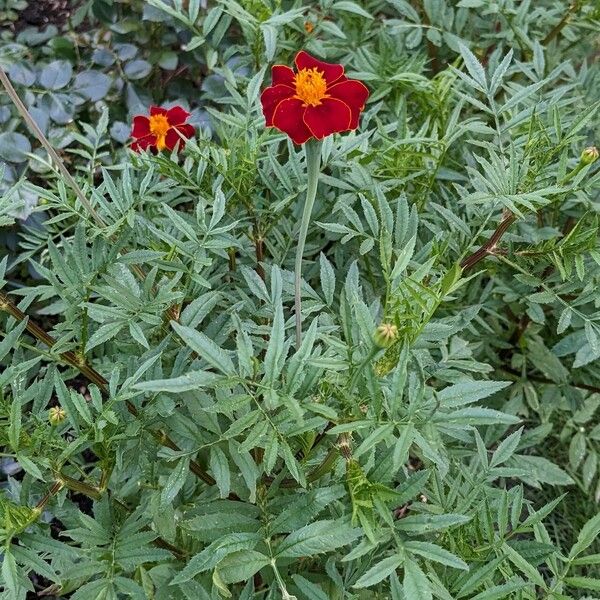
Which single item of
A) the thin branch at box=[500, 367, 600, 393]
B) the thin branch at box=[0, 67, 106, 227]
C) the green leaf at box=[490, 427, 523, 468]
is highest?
the thin branch at box=[0, 67, 106, 227]

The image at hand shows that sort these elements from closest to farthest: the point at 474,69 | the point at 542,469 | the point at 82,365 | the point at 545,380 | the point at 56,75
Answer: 1. the point at 82,365
2. the point at 474,69
3. the point at 542,469
4. the point at 545,380
5. the point at 56,75

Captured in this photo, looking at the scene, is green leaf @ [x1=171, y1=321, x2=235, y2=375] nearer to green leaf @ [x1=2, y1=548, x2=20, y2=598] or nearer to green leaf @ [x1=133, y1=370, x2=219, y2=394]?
green leaf @ [x1=133, y1=370, x2=219, y2=394]

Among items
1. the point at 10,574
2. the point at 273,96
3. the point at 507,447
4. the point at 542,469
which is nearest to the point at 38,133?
the point at 273,96

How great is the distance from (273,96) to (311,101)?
2.0 inches

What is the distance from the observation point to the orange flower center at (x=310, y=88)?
85 centimetres

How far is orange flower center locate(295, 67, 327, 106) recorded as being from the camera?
2.80 ft

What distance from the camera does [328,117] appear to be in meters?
0.83

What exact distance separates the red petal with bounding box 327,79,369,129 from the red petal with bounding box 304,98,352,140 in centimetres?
2

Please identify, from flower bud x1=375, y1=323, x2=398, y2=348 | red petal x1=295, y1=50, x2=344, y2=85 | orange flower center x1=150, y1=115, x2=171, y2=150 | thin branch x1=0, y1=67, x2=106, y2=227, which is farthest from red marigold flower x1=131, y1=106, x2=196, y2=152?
flower bud x1=375, y1=323, x2=398, y2=348

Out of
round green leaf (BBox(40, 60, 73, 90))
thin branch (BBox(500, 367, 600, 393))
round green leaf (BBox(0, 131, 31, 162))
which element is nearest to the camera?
A: thin branch (BBox(500, 367, 600, 393))

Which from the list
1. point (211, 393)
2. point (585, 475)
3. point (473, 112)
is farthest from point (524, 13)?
point (211, 393)

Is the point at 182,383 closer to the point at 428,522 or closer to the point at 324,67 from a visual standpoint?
the point at 428,522

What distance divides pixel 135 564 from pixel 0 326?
0.74m

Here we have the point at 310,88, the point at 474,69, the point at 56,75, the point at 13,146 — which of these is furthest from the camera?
the point at 56,75
